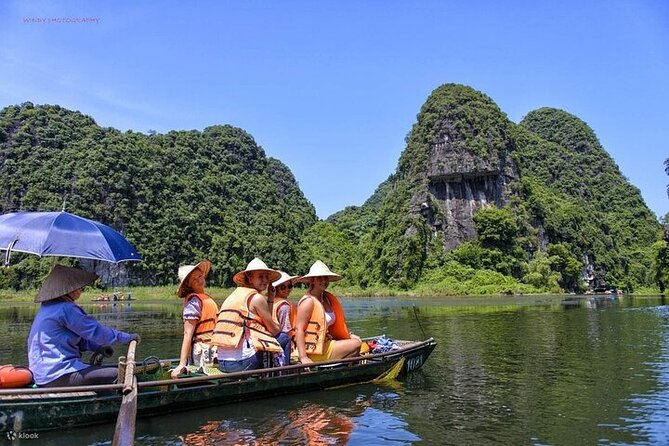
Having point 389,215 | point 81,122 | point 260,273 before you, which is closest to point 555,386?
point 260,273

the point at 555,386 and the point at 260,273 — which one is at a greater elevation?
the point at 260,273

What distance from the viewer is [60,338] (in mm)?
6773

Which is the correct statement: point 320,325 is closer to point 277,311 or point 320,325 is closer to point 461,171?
point 277,311

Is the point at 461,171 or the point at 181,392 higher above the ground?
the point at 461,171

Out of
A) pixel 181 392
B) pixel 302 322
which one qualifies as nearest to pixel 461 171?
pixel 302 322

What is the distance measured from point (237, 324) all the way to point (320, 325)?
1.67m

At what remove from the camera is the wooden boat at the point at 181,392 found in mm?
6801

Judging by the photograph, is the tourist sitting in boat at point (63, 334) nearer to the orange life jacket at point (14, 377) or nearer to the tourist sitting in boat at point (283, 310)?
the orange life jacket at point (14, 377)

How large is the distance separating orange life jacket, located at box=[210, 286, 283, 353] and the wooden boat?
1.62 ft

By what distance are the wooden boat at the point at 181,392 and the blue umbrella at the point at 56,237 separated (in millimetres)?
1639

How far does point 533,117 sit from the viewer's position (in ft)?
422

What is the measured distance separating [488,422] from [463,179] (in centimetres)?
6641

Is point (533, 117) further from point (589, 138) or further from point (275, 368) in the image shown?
point (275, 368)

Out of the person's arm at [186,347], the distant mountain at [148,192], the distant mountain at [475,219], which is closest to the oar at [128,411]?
the person's arm at [186,347]
